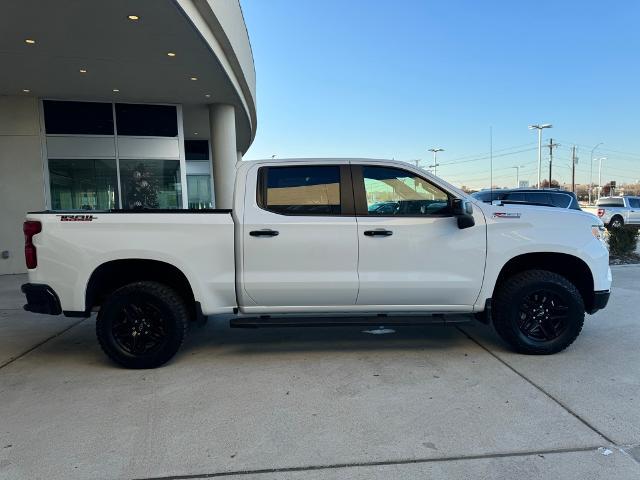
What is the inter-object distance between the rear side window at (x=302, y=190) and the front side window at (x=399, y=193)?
0.34m

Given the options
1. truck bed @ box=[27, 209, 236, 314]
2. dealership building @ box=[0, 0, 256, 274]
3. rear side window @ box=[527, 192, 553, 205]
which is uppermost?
dealership building @ box=[0, 0, 256, 274]

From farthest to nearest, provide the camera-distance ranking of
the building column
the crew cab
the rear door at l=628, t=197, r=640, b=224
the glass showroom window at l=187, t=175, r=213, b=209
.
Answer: the rear door at l=628, t=197, r=640, b=224
the crew cab
the glass showroom window at l=187, t=175, r=213, b=209
the building column

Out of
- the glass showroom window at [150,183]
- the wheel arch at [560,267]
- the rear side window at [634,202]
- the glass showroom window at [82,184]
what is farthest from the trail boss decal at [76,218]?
the rear side window at [634,202]

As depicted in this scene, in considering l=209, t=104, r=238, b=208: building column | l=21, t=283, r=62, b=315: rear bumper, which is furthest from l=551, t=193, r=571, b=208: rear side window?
l=21, t=283, r=62, b=315: rear bumper

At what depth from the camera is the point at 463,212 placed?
4.20 meters

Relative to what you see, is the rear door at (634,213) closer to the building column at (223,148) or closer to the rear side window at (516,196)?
the rear side window at (516,196)

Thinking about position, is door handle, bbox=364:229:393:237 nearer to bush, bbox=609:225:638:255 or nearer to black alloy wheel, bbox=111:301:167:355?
black alloy wheel, bbox=111:301:167:355

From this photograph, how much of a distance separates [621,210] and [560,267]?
20.2m

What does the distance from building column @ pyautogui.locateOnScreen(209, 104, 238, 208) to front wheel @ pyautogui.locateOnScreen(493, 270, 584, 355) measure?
364 inches

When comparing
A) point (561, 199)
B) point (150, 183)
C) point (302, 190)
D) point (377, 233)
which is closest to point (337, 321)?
point (377, 233)

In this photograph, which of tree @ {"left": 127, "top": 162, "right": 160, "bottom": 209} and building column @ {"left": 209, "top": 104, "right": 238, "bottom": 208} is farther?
building column @ {"left": 209, "top": 104, "right": 238, "bottom": 208}

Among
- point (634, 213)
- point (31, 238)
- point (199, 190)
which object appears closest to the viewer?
point (31, 238)

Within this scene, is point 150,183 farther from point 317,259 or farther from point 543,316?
point 543,316

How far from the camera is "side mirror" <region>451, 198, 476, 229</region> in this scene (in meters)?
4.21
